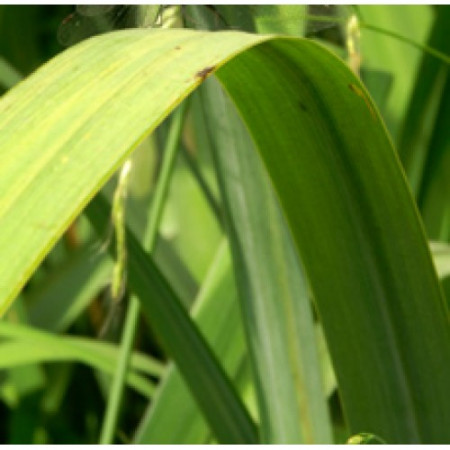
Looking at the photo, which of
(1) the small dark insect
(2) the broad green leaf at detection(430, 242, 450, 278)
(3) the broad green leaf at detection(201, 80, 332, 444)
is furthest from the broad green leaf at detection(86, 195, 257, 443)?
(1) the small dark insect

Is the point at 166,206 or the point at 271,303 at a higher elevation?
the point at 271,303

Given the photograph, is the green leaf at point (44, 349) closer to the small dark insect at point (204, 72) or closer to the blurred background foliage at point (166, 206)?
the blurred background foliage at point (166, 206)

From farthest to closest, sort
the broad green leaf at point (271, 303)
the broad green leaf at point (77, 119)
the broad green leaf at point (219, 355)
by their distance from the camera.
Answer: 1. the broad green leaf at point (219, 355)
2. the broad green leaf at point (271, 303)
3. the broad green leaf at point (77, 119)

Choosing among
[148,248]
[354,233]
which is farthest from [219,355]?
[354,233]

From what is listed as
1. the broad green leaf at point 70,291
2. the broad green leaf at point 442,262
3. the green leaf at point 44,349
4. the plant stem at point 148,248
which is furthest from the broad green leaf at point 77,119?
the broad green leaf at point 70,291

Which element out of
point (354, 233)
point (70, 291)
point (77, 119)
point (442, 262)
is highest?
point (77, 119)

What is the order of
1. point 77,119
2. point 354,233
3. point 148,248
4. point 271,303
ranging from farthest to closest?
point 148,248
point 271,303
point 354,233
point 77,119

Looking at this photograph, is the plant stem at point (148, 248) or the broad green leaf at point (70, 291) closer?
the plant stem at point (148, 248)

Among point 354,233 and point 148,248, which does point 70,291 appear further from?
point 354,233

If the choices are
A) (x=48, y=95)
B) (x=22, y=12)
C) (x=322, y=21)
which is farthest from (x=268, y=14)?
(x=22, y=12)
